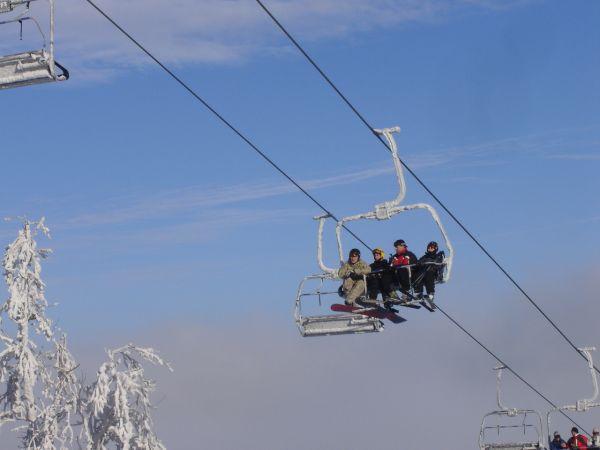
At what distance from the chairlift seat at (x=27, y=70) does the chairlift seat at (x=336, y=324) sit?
11781 mm

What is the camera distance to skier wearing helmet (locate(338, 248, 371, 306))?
22.4 m

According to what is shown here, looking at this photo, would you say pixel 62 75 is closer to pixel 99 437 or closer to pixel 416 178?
pixel 416 178

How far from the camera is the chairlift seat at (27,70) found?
12.2m

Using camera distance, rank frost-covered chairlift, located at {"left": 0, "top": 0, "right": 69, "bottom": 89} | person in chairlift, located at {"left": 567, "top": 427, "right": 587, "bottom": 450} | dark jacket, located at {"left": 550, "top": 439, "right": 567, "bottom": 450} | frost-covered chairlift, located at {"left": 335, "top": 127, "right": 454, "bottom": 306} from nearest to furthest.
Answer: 1. frost-covered chairlift, located at {"left": 0, "top": 0, "right": 69, "bottom": 89}
2. frost-covered chairlift, located at {"left": 335, "top": 127, "right": 454, "bottom": 306}
3. person in chairlift, located at {"left": 567, "top": 427, "right": 587, "bottom": 450}
4. dark jacket, located at {"left": 550, "top": 439, "right": 567, "bottom": 450}

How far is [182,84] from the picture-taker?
1634cm

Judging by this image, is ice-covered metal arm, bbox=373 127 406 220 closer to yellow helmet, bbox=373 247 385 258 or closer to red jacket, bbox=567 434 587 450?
yellow helmet, bbox=373 247 385 258

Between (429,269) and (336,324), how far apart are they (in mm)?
2661

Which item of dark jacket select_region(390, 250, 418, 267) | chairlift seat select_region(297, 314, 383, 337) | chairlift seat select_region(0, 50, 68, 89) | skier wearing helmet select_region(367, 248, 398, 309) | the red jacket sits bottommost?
chairlift seat select_region(0, 50, 68, 89)

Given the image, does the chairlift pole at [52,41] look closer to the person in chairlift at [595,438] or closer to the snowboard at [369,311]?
the snowboard at [369,311]

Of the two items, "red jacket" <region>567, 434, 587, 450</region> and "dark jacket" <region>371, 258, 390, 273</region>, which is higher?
"dark jacket" <region>371, 258, 390, 273</region>

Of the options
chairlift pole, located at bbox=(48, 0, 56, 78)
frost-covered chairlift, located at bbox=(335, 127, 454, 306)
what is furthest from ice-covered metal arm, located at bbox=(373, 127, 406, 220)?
chairlift pole, located at bbox=(48, 0, 56, 78)

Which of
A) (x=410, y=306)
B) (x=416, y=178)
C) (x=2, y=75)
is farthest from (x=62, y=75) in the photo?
(x=410, y=306)

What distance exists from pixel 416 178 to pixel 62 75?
10.1 metres

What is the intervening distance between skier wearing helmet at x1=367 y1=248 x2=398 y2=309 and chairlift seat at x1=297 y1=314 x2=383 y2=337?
1.06 m
